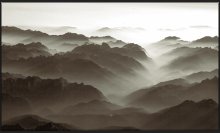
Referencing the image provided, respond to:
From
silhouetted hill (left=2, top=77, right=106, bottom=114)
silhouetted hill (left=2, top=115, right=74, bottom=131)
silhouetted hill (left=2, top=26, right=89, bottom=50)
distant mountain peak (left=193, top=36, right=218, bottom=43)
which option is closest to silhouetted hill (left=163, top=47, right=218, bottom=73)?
distant mountain peak (left=193, top=36, right=218, bottom=43)

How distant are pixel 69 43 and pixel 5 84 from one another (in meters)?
0.89

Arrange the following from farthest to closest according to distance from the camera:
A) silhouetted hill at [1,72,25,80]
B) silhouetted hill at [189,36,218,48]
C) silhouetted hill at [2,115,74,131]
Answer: silhouetted hill at [189,36,218,48], silhouetted hill at [1,72,25,80], silhouetted hill at [2,115,74,131]

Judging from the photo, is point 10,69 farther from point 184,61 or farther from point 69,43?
point 184,61

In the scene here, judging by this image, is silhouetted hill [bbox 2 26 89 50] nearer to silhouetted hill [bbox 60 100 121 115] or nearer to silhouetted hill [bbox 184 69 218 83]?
silhouetted hill [bbox 60 100 121 115]

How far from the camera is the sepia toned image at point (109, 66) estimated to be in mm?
4676

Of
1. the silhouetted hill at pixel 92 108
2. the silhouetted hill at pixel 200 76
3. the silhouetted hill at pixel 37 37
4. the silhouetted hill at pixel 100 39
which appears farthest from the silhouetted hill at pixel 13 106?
the silhouetted hill at pixel 200 76

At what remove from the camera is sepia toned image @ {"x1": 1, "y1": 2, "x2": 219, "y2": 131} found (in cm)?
468

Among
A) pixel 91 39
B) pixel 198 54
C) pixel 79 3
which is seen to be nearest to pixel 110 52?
pixel 91 39

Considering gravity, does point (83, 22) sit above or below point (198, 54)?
above

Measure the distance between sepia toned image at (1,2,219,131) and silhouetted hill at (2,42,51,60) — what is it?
12 millimetres

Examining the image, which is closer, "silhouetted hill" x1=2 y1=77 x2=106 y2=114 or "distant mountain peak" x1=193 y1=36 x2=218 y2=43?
"silhouetted hill" x1=2 y1=77 x2=106 y2=114

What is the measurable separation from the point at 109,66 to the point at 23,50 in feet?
3.40

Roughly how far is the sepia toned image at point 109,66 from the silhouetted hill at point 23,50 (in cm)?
1

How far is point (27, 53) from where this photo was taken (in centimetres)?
486
